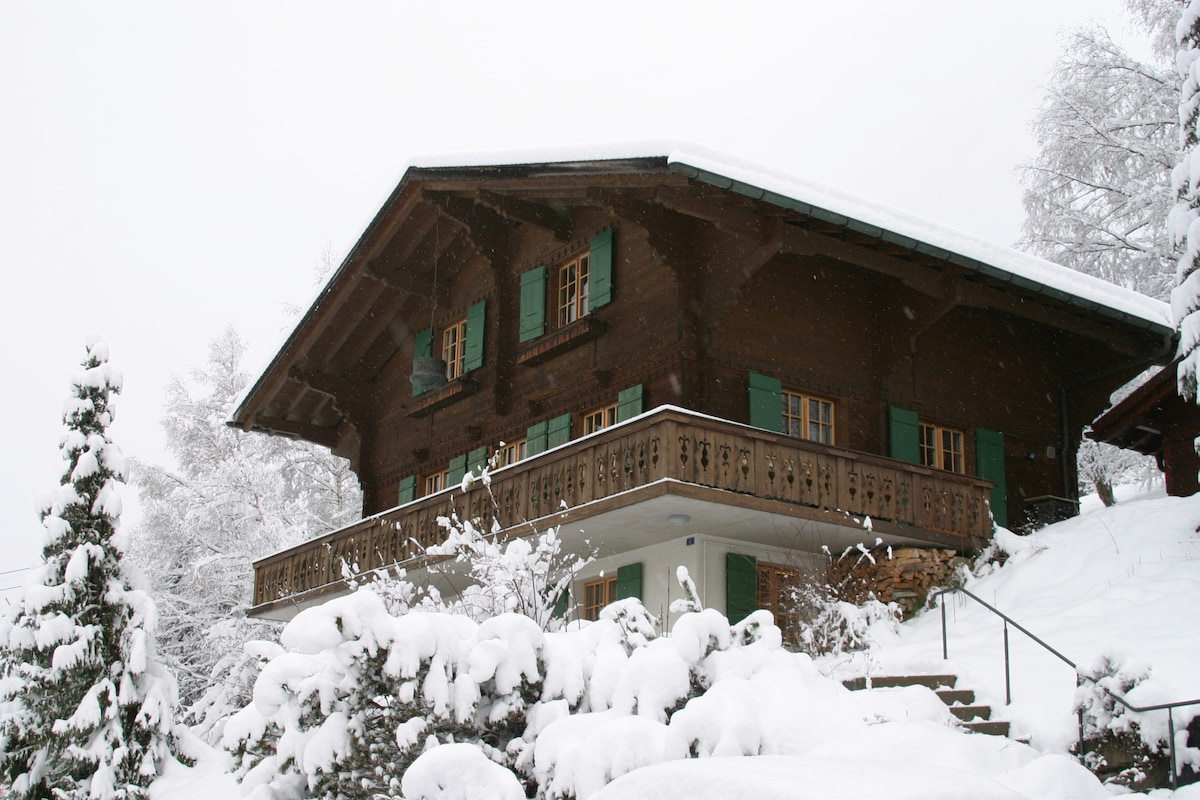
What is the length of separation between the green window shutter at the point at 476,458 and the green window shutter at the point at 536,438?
1.40 metres

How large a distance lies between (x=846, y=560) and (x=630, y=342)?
3.87 m

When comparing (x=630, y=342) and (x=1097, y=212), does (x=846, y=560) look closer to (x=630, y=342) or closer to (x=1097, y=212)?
(x=630, y=342)

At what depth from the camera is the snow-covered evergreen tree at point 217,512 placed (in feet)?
85.2

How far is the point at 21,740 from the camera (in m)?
14.6

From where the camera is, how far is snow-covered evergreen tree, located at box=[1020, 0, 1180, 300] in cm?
2288

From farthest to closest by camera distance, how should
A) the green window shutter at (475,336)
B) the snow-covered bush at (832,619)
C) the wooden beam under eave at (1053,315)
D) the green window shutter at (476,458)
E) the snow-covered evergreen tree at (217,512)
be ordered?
the snow-covered evergreen tree at (217,512) → the green window shutter at (475,336) → the green window shutter at (476,458) → the wooden beam under eave at (1053,315) → the snow-covered bush at (832,619)

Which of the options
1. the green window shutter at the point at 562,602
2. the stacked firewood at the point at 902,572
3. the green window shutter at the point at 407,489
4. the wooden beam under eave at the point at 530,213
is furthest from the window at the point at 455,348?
the stacked firewood at the point at 902,572

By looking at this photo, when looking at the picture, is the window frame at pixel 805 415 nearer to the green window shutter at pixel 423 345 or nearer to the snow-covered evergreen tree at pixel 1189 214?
the snow-covered evergreen tree at pixel 1189 214

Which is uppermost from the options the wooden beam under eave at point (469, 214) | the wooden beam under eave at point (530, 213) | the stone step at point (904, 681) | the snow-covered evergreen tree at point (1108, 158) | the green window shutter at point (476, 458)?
the snow-covered evergreen tree at point (1108, 158)

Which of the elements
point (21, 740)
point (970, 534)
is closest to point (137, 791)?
point (21, 740)

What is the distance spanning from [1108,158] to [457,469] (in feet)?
44.7

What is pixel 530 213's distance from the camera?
58.0ft

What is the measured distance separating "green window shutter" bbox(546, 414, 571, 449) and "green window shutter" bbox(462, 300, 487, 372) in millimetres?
2294

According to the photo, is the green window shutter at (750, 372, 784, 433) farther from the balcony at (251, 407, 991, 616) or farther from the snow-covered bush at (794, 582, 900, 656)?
the snow-covered bush at (794, 582, 900, 656)
